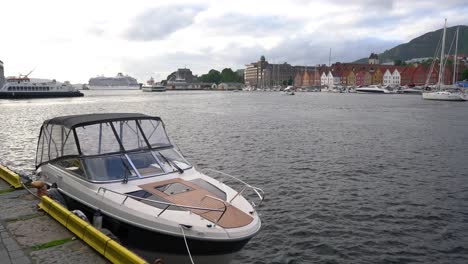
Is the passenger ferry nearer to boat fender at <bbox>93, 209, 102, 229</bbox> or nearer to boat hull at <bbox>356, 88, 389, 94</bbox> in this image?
boat fender at <bbox>93, 209, 102, 229</bbox>

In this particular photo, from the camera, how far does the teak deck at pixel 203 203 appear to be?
881cm

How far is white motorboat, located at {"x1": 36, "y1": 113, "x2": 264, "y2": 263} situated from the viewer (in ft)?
28.1

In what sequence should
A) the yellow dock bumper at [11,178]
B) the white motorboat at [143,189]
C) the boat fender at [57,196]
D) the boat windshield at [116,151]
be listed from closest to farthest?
the white motorboat at [143,189]
the boat windshield at [116,151]
the boat fender at [57,196]
the yellow dock bumper at [11,178]

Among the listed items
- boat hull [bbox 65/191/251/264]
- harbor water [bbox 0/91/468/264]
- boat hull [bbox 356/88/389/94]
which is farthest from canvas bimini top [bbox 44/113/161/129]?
boat hull [bbox 356/88/389/94]

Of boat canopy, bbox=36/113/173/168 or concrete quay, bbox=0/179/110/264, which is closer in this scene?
concrete quay, bbox=0/179/110/264

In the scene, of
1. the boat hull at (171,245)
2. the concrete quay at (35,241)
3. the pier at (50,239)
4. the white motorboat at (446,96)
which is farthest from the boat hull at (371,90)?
the concrete quay at (35,241)

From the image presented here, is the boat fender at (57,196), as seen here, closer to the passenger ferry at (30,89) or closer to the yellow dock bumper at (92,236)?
the yellow dock bumper at (92,236)

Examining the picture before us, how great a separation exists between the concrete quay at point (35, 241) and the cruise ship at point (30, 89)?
13123cm

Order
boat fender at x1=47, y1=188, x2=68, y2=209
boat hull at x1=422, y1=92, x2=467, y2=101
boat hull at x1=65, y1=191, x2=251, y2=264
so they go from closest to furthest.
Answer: boat hull at x1=65, y1=191, x2=251, y2=264
boat fender at x1=47, y1=188, x2=68, y2=209
boat hull at x1=422, y1=92, x2=467, y2=101

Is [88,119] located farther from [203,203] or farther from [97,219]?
[203,203]

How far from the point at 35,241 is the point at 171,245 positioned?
2987 mm

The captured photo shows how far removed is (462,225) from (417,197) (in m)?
3.27

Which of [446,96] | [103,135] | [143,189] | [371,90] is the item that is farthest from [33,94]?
[371,90]

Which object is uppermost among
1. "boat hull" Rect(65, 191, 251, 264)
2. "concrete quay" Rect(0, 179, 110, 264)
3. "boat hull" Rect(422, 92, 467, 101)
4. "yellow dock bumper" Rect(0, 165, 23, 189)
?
"boat hull" Rect(422, 92, 467, 101)
